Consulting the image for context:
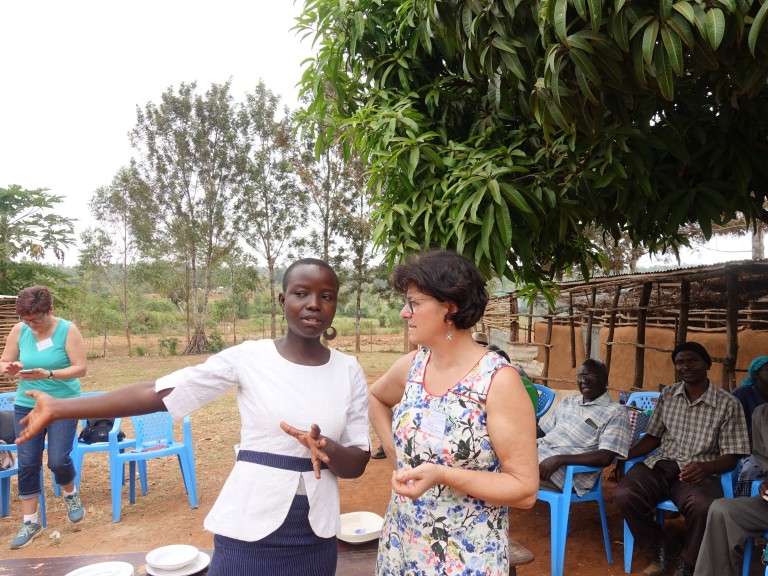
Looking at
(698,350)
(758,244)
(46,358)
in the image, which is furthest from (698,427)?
(758,244)

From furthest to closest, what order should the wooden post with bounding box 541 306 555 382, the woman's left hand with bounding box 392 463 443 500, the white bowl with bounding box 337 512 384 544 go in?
the wooden post with bounding box 541 306 555 382 < the white bowl with bounding box 337 512 384 544 < the woman's left hand with bounding box 392 463 443 500

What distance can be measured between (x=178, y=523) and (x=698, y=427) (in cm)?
388

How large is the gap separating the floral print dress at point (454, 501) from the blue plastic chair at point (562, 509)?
7.05 ft

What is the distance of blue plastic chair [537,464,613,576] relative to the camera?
10.9 feet

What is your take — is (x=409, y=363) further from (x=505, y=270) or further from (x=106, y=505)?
(x=106, y=505)

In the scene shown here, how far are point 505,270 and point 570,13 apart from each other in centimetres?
133

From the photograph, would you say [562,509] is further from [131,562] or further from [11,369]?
[11,369]

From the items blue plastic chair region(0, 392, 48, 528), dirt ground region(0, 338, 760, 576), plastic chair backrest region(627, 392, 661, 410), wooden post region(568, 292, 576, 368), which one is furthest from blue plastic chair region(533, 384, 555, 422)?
blue plastic chair region(0, 392, 48, 528)

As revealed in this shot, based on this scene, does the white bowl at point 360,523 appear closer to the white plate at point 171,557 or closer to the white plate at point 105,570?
the white plate at point 171,557

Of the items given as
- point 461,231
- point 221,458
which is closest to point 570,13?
point 461,231

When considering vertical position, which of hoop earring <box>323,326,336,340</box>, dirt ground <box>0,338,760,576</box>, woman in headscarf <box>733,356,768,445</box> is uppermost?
hoop earring <box>323,326,336,340</box>

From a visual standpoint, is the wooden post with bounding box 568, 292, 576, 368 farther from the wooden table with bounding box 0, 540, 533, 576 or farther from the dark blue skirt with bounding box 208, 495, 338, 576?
the dark blue skirt with bounding box 208, 495, 338, 576

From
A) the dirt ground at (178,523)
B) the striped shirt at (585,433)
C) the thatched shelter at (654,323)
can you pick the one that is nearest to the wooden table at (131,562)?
the striped shirt at (585,433)

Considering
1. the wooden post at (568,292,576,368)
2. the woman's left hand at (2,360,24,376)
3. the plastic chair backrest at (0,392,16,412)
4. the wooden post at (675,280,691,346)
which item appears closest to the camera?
the woman's left hand at (2,360,24,376)
